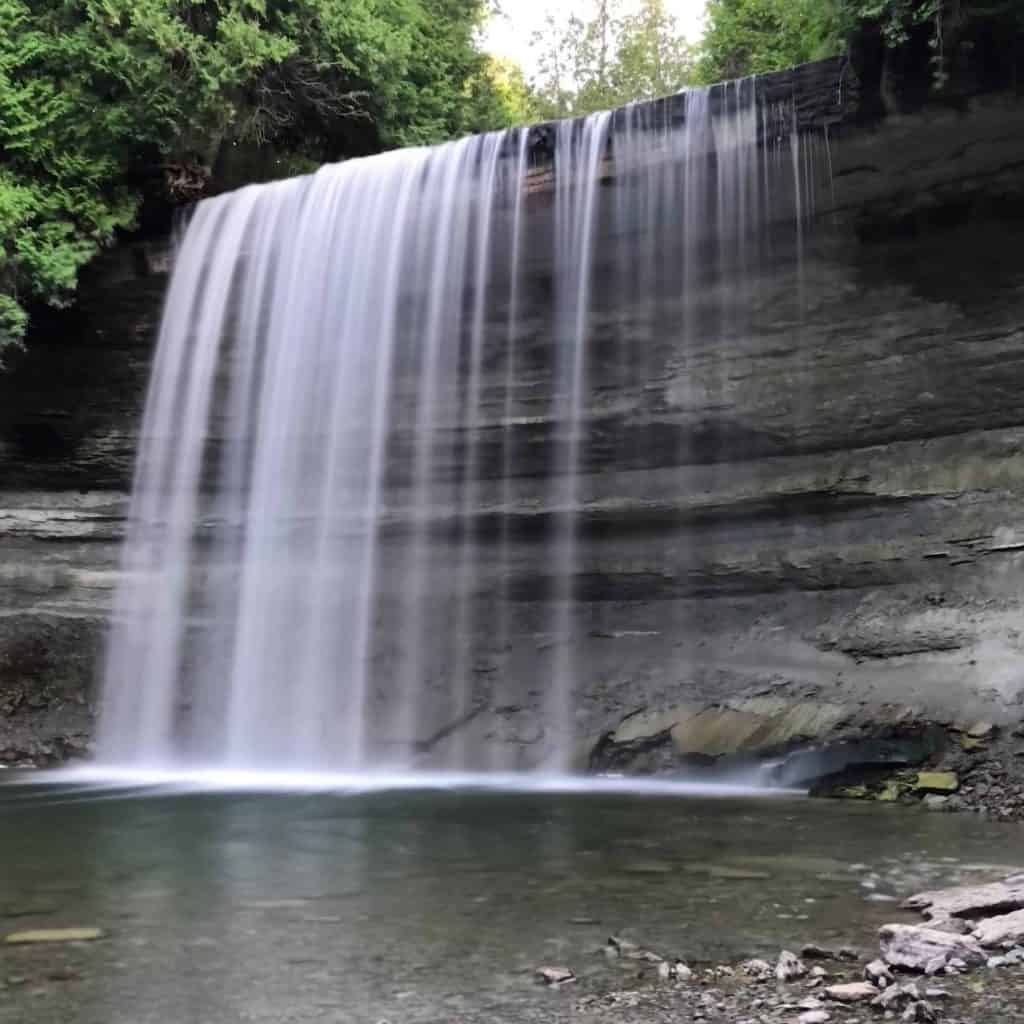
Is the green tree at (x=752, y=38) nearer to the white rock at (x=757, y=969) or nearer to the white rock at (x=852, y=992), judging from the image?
the white rock at (x=757, y=969)

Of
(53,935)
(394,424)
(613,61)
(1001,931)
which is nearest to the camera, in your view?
(1001,931)

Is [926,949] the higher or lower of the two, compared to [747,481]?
lower

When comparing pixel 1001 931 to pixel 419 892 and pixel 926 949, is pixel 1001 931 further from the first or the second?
pixel 419 892

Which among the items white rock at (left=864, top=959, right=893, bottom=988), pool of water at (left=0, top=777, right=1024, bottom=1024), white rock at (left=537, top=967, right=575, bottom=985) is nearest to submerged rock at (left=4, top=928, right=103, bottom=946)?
pool of water at (left=0, top=777, right=1024, bottom=1024)

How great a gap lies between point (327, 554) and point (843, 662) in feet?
16.8

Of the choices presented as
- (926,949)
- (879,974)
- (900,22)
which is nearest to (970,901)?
(926,949)

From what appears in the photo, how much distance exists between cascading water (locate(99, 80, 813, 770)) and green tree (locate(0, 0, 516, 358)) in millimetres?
1075

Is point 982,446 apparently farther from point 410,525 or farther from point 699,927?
point 699,927

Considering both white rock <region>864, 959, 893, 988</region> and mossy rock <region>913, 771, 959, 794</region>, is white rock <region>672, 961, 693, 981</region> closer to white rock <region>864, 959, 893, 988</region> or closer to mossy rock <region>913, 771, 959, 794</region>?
white rock <region>864, 959, 893, 988</region>

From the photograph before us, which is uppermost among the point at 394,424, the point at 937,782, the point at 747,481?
the point at 394,424

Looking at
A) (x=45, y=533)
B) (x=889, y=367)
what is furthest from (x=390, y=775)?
(x=889, y=367)

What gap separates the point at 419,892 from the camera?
4957mm

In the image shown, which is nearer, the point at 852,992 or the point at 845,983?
the point at 852,992

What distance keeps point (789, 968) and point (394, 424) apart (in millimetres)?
8404
